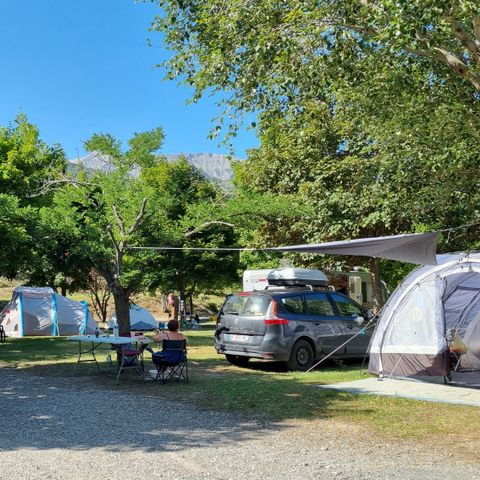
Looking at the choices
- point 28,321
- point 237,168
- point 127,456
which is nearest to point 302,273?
point 127,456

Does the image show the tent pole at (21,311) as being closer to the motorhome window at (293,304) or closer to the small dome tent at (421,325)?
the motorhome window at (293,304)

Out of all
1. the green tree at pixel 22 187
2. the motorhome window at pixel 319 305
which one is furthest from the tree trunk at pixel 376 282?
the green tree at pixel 22 187

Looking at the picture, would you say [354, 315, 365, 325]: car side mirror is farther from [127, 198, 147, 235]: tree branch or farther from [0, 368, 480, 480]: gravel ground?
[0, 368, 480, 480]: gravel ground

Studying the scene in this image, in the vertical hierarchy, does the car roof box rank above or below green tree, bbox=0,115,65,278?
below

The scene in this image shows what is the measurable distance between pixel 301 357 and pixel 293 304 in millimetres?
1012

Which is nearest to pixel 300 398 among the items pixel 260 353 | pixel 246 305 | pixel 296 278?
pixel 260 353

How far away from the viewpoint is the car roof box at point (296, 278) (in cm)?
1239

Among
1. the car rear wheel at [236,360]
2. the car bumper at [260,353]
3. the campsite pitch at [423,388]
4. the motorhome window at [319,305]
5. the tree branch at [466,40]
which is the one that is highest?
the tree branch at [466,40]

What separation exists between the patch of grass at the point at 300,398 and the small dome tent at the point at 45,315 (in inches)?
412

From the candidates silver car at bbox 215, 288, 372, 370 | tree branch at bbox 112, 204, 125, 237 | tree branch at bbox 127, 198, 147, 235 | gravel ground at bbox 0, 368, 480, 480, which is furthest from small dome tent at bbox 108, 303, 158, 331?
gravel ground at bbox 0, 368, 480, 480

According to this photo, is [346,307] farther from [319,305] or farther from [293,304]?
[293,304]

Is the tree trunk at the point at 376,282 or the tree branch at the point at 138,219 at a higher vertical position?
the tree branch at the point at 138,219

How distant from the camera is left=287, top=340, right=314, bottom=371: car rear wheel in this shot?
10.9m

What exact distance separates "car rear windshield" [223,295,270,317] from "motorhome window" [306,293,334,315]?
3.30 ft
